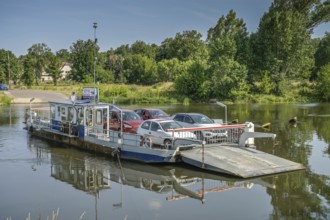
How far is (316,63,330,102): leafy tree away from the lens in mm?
66188

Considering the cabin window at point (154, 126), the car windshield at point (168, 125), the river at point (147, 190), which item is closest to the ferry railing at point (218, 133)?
the car windshield at point (168, 125)

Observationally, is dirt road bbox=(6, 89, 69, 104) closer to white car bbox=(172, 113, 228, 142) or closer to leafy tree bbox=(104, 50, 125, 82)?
leafy tree bbox=(104, 50, 125, 82)

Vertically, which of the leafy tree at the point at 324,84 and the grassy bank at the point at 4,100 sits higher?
the leafy tree at the point at 324,84

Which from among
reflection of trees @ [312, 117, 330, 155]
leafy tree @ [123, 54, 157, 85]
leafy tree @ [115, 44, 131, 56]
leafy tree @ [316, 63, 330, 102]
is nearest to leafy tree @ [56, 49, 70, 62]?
leafy tree @ [115, 44, 131, 56]

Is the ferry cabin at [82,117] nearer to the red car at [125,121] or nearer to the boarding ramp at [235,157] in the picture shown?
the red car at [125,121]

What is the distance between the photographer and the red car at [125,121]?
2272 centimetres

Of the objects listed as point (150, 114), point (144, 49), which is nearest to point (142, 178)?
point (150, 114)

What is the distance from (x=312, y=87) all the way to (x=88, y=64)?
51851 mm

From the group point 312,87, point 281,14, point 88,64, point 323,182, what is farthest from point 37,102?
point 323,182

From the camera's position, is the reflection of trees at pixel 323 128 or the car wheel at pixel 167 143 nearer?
the car wheel at pixel 167 143

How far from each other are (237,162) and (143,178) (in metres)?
4.09

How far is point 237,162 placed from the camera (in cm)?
1684

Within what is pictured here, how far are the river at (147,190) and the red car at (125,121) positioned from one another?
2700mm

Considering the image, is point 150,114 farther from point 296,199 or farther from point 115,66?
point 115,66
